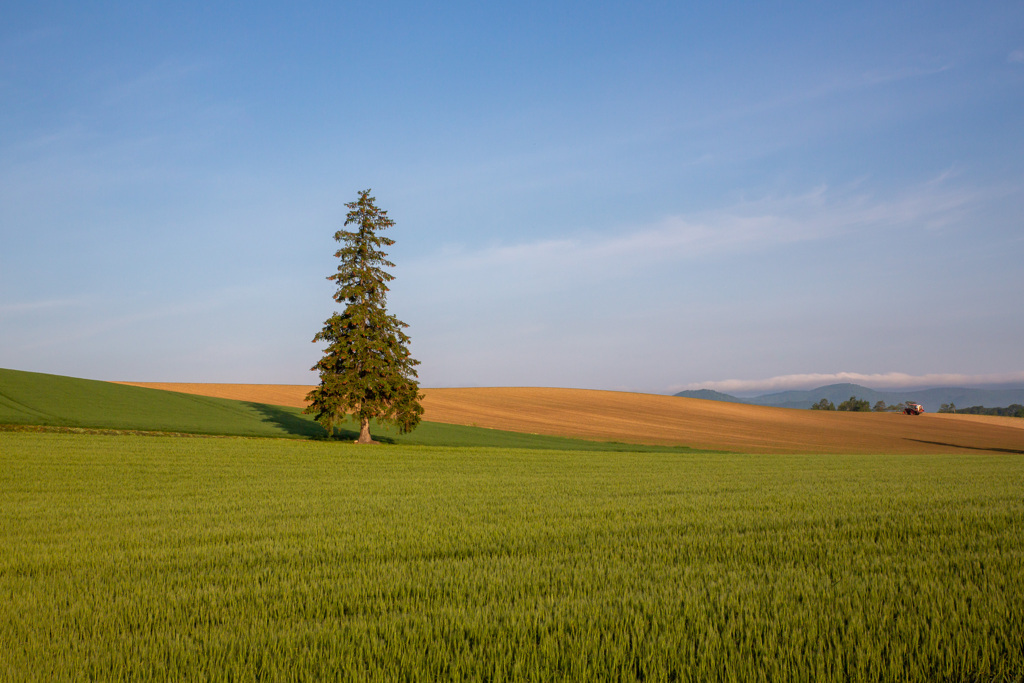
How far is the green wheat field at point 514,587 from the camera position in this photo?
150 inches

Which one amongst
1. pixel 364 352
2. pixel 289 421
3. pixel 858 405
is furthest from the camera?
pixel 858 405

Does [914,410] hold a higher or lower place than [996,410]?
higher

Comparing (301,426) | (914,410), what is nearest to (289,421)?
(301,426)

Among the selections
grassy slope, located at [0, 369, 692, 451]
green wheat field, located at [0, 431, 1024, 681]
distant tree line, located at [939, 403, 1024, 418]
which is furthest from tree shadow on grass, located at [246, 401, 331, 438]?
distant tree line, located at [939, 403, 1024, 418]

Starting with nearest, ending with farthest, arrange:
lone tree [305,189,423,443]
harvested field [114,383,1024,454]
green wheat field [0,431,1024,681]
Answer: green wheat field [0,431,1024,681] < lone tree [305,189,423,443] < harvested field [114,383,1024,454]

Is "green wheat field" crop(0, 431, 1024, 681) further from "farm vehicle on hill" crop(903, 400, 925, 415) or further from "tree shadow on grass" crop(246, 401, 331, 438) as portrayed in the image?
"farm vehicle on hill" crop(903, 400, 925, 415)

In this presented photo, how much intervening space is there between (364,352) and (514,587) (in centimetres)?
2997

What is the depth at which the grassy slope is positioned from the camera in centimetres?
3362

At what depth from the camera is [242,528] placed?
8.62m

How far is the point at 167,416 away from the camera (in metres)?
38.8

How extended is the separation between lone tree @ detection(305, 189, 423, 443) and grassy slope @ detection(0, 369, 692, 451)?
461 cm

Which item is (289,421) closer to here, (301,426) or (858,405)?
(301,426)

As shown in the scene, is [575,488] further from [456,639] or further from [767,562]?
[456,639]

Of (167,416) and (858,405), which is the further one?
(858,405)
